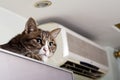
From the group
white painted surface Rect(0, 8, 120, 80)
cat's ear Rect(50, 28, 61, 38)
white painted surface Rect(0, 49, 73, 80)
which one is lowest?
white painted surface Rect(0, 49, 73, 80)

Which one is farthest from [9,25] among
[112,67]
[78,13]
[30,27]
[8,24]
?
[112,67]

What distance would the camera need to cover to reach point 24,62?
104cm

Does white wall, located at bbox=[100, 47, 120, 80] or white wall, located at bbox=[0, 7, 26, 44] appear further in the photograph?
white wall, located at bbox=[100, 47, 120, 80]

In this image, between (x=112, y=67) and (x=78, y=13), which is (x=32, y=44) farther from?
(x=112, y=67)

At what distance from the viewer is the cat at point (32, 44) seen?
122 centimetres

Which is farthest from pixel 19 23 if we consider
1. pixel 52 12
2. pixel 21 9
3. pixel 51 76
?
pixel 51 76

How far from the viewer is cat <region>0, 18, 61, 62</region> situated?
1216 mm

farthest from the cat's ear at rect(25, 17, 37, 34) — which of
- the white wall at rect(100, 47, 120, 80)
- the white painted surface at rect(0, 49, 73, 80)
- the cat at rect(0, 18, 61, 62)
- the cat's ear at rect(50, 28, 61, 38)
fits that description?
the white wall at rect(100, 47, 120, 80)

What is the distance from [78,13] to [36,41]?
17.4 inches

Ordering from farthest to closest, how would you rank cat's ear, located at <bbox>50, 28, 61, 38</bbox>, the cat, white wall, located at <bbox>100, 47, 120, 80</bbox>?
1. white wall, located at <bbox>100, 47, 120, 80</bbox>
2. cat's ear, located at <bbox>50, 28, 61, 38</bbox>
3. the cat

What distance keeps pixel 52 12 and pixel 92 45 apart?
46 centimetres

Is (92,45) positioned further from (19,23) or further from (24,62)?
(24,62)

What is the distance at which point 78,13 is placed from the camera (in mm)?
1581

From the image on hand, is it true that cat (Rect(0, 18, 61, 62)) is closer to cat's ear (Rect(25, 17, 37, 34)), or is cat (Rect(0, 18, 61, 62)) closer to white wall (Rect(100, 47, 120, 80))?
cat's ear (Rect(25, 17, 37, 34))
